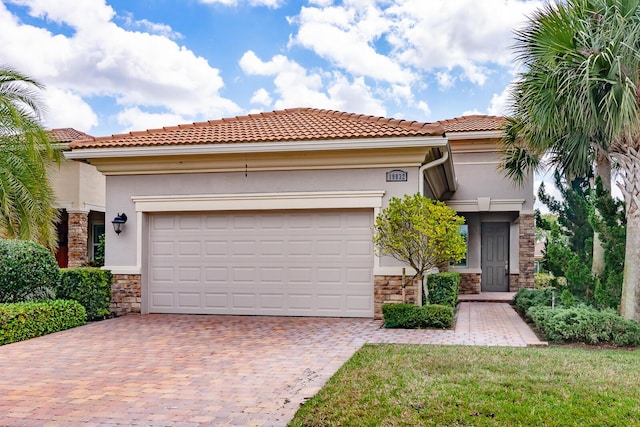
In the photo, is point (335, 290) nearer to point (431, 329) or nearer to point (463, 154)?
point (431, 329)

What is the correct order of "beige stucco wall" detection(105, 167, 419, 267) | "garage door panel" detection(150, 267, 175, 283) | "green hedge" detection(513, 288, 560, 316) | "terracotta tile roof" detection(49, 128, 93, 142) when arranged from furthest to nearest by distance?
"terracotta tile roof" detection(49, 128, 93, 142)
"garage door panel" detection(150, 267, 175, 283)
"green hedge" detection(513, 288, 560, 316)
"beige stucco wall" detection(105, 167, 419, 267)

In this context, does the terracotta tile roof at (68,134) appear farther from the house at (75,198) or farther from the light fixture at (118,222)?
the light fixture at (118,222)

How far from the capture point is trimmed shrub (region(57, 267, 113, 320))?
11469 millimetres

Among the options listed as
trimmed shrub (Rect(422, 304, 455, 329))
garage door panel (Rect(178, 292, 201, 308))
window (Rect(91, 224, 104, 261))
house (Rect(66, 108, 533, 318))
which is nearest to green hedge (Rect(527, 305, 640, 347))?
trimmed shrub (Rect(422, 304, 455, 329))

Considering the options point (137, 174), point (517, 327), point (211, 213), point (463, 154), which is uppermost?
point (463, 154)

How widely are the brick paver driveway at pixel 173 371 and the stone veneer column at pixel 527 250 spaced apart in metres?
8.82

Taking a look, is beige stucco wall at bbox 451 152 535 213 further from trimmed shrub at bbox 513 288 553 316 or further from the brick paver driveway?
the brick paver driveway

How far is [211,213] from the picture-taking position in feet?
40.4

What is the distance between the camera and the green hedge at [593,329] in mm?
8859

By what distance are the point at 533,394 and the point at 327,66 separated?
15.0 meters

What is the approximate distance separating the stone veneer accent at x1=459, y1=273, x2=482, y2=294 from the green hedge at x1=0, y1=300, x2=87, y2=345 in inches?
452

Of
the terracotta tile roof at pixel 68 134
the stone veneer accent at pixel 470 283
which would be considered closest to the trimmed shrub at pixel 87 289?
the terracotta tile roof at pixel 68 134

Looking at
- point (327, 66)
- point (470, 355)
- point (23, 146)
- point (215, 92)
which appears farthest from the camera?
point (215, 92)

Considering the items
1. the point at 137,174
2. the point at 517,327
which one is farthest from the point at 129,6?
the point at 517,327
